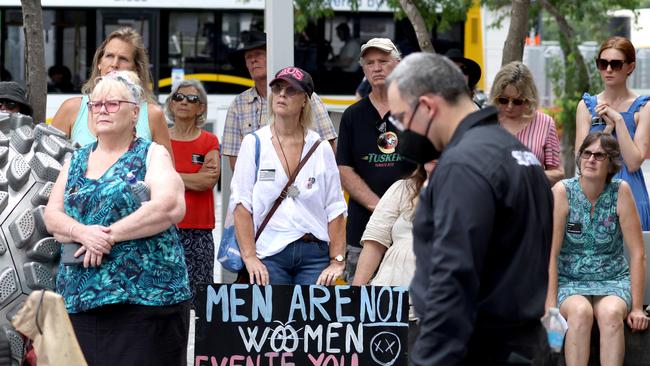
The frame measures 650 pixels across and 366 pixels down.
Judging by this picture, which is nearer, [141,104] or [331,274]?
[141,104]

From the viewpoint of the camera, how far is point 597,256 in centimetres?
720

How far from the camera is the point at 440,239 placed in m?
3.68

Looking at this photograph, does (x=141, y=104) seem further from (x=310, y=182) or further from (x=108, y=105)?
(x=310, y=182)

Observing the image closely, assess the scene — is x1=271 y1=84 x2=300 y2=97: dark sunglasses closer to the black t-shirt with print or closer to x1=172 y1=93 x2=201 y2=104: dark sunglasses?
the black t-shirt with print

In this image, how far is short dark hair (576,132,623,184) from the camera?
7141 millimetres

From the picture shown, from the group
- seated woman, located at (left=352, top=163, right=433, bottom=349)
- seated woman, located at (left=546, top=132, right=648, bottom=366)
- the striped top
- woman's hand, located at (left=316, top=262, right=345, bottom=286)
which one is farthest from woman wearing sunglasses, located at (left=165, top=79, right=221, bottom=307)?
seated woman, located at (left=546, top=132, right=648, bottom=366)

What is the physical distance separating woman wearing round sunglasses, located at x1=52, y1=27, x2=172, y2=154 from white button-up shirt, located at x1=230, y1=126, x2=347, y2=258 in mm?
482

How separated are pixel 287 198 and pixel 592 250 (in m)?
1.84

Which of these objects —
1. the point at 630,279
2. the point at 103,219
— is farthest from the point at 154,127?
the point at 630,279

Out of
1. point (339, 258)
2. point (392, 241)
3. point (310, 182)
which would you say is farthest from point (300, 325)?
point (310, 182)

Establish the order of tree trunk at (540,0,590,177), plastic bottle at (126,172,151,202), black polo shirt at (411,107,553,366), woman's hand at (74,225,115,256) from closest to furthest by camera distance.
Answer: black polo shirt at (411,107,553,366) → woman's hand at (74,225,115,256) → plastic bottle at (126,172,151,202) → tree trunk at (540,0,590,177)

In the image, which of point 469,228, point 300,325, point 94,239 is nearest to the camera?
point 469,228

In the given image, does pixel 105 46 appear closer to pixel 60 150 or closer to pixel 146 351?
pixel 60 150

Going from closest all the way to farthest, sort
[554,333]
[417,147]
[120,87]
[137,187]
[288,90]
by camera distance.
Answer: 1. [417,147]
2. [554,333]
3. [137,187]
4. [120,87]
5. [288,90]
